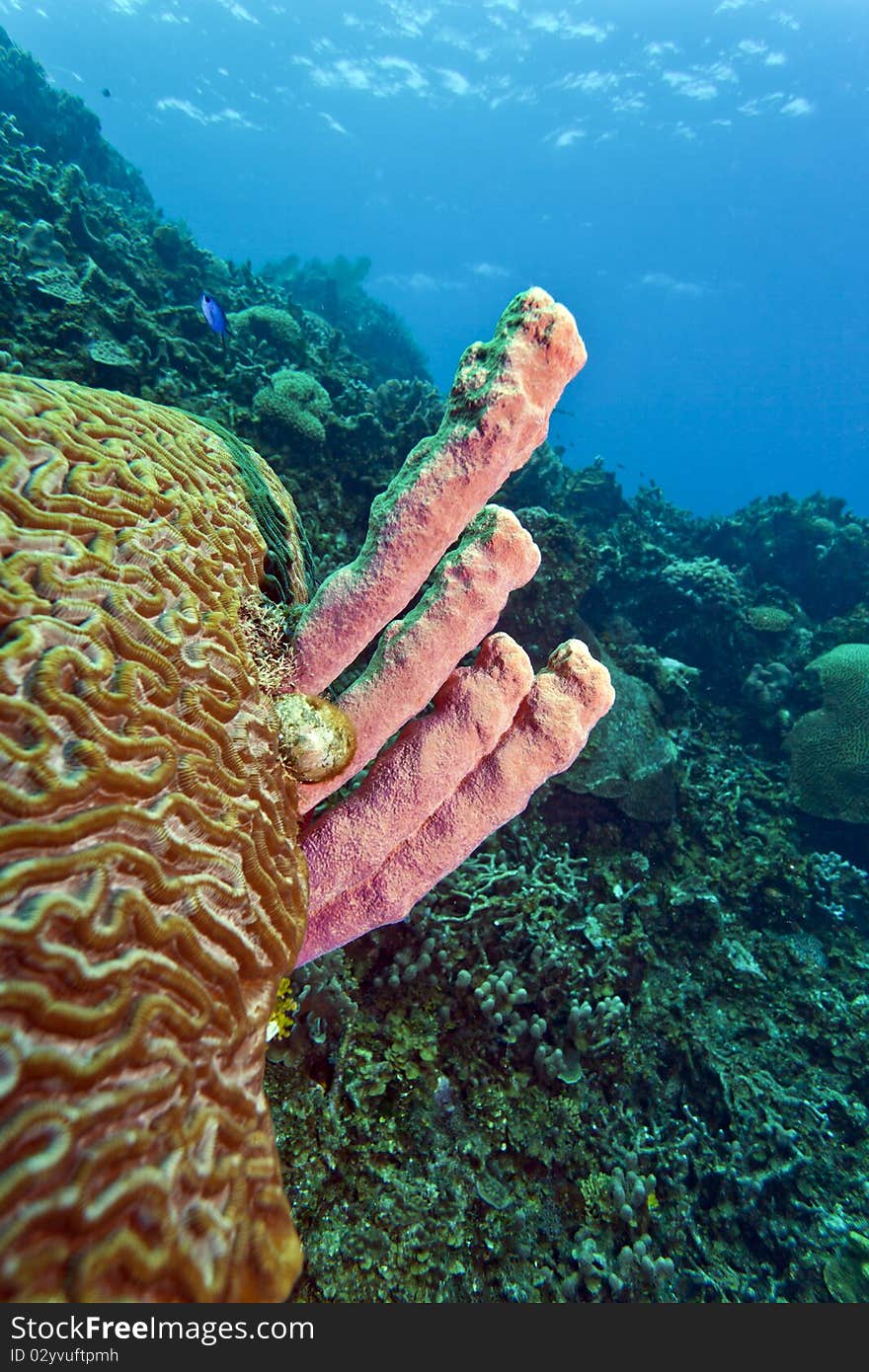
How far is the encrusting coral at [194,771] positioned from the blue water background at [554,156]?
54.0 ft

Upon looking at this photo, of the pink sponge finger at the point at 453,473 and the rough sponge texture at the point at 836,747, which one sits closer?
the pink sponge finger at the point at 453,473

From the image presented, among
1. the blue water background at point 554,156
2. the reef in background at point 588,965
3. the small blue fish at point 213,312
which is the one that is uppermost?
the blue water background at point 554,156

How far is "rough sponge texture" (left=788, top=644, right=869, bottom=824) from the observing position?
8398 millimetres

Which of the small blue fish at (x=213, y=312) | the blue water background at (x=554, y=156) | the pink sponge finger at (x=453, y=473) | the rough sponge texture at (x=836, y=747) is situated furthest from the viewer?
the blue water background at (x=554, y=156)

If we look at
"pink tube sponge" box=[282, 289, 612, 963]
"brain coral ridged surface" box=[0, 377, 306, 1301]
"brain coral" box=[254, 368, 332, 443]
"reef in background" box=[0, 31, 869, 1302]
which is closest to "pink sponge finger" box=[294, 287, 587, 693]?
"pink tube sponge" box=[282, 289, 612, 963]

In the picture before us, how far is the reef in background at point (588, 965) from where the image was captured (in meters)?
3.53

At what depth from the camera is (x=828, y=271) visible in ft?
→ 209

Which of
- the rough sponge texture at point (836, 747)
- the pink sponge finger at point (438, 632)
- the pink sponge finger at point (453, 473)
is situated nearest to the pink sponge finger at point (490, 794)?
the pink sponge finger at point (438, 632)

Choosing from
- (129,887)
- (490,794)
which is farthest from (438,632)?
(129,887)

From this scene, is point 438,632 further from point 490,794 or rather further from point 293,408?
point 293,408

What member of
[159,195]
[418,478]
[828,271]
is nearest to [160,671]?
[418,478]

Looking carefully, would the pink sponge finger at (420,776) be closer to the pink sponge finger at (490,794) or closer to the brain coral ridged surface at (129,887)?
the pink sponge finger at (490,794)

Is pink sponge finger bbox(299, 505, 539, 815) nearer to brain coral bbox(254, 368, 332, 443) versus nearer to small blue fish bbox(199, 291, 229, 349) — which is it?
brain coral bbox(254, 368, 332, 443)

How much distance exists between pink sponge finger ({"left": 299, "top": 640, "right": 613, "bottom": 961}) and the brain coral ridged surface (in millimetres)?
587
